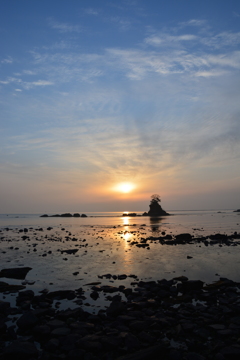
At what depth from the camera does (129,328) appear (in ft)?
36.6

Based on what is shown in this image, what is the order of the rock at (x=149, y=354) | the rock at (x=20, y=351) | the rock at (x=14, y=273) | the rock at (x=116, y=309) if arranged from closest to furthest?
the rock at (x=149, y=354), the rock at (x=20, y=351), the rock at (x=116, y=309), the rock at (x=14, y=273)

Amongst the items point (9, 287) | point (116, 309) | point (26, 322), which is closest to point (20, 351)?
point (26, 322)

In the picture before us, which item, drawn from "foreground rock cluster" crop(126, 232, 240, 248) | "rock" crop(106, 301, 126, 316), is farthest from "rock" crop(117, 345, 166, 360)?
"foreground rock cluster" crop(126, 232, 240, 248)

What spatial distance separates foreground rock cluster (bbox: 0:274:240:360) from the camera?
9086 millimetres

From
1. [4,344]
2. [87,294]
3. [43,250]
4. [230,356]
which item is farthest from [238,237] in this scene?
[4,344]

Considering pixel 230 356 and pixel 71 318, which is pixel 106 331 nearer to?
pixel 71 318

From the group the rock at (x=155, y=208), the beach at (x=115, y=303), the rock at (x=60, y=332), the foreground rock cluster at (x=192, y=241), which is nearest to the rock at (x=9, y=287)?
the beach at (x=115, y=303)

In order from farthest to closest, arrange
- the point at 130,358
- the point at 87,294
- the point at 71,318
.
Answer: the point at 87,294
the point at 71,318
the point at 130,358

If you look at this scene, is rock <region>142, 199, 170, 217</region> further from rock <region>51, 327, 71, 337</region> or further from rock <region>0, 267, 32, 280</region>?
rock <region>51, 327, 71, 337</region>

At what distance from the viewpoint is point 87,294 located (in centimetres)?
1603

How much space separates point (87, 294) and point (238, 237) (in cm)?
3810

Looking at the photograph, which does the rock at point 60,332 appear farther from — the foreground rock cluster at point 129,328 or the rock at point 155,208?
the rock at point 155,208

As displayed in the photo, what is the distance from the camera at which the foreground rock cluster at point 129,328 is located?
29.8 feet

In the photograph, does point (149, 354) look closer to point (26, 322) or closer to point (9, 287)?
point (26, 322)
